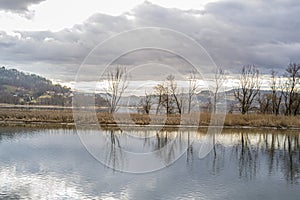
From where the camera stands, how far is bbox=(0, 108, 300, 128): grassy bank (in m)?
25.2

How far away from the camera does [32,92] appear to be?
83.1 meters

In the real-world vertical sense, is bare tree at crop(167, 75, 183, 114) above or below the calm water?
above

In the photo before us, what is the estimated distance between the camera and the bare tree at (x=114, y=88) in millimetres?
25681

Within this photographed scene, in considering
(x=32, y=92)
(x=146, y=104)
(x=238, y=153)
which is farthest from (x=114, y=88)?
(x=32, y=92)

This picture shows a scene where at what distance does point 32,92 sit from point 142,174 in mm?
77821

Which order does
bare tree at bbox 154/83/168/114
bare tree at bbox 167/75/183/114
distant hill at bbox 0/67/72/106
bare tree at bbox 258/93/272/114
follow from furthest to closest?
distant hill at bbox 0/67/72/106, bare tree at bbox 258/93/272/114, bare tree at bbox 154/83/168/114, bare tree at bbox 167/75/183/114

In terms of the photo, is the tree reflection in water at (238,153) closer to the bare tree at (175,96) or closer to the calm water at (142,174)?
the calm water at (142,174)

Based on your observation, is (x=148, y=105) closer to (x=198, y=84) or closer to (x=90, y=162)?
(x=198, y=84)

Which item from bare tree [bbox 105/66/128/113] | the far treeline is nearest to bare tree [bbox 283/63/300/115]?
the far treeline

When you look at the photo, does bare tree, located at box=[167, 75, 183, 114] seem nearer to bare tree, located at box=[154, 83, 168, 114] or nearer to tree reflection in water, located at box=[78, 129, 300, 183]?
bare tree, located at box=[154, 83, 168, 114]

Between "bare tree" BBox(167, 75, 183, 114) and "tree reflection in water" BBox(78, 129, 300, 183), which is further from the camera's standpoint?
"bare tree" BBox(167, 75, 183, 114)

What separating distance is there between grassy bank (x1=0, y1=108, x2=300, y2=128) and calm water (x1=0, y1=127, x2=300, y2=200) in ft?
32.0

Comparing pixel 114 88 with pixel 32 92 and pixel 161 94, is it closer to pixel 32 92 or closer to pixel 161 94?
pixel 161 94

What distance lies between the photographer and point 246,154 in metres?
13.7
